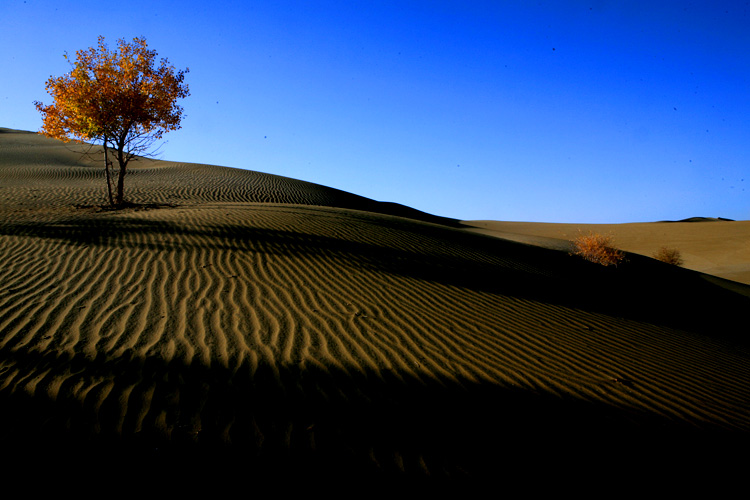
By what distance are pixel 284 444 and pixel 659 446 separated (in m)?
3.05

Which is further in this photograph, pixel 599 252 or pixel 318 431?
pixel 599 252

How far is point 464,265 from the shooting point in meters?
9.43

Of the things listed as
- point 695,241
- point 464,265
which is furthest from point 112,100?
point 695,241

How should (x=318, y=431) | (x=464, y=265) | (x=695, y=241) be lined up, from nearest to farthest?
(x=318, y=431) < (x=464, y=265) < (x=695, y=241)

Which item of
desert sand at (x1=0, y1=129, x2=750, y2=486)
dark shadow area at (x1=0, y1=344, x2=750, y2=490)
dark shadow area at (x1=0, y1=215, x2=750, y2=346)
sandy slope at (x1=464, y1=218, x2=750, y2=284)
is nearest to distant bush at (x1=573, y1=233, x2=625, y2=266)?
dark shadow area at (x1=0, y1=215, x2=750, y2=346)

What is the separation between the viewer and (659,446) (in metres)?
3.64

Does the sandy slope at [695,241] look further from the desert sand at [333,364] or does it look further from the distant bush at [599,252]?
the desert sand at [333,364]

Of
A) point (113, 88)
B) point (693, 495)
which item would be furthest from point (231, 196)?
point (693, 495)

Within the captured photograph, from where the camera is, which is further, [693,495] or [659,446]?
[659,446]

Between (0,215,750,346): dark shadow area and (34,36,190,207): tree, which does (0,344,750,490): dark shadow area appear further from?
(34,36,190,207): tree

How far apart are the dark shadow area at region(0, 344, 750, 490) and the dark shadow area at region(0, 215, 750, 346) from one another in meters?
3.98

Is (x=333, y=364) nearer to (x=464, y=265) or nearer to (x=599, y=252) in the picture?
(x=464, y=265)

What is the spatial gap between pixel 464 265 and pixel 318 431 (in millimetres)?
6657

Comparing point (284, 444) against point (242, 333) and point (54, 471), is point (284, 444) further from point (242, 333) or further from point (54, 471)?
point (242, 333)
